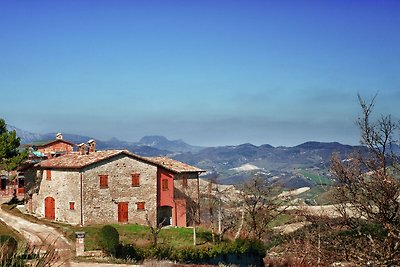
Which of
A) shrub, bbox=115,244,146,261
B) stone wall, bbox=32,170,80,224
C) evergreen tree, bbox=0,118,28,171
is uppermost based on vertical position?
evergreen tree, bbox=0,118,28,171

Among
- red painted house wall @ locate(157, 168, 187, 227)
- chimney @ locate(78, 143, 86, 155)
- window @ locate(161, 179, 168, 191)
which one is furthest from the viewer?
chimney @ locate(78, 143, 86, 155)

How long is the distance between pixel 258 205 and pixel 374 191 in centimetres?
3512

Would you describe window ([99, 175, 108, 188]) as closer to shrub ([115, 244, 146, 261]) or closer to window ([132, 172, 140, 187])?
window ([132, 172, 140, 187])

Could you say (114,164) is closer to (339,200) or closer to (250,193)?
(250,193)

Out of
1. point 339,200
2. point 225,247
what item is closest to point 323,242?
point 339,200

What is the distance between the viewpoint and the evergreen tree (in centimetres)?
4603

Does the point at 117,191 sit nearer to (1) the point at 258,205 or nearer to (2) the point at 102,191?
(2) the point at 102,191

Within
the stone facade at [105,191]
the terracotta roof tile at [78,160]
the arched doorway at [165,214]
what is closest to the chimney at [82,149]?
the terracotta roof tile at [78,160]

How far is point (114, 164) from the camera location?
4650 cm

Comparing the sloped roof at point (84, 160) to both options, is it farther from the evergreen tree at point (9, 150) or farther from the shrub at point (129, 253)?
the shrub at point (129, 253)

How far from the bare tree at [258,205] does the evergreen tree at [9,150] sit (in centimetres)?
1937

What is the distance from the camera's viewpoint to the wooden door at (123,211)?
46.3 m

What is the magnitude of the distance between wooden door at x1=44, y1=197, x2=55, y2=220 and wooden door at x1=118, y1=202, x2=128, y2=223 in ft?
18.7

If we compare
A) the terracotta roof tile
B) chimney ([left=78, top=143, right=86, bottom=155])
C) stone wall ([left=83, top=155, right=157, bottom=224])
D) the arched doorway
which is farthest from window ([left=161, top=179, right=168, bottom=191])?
chimney ([left=78, top=143, right=86, bottom=155])
